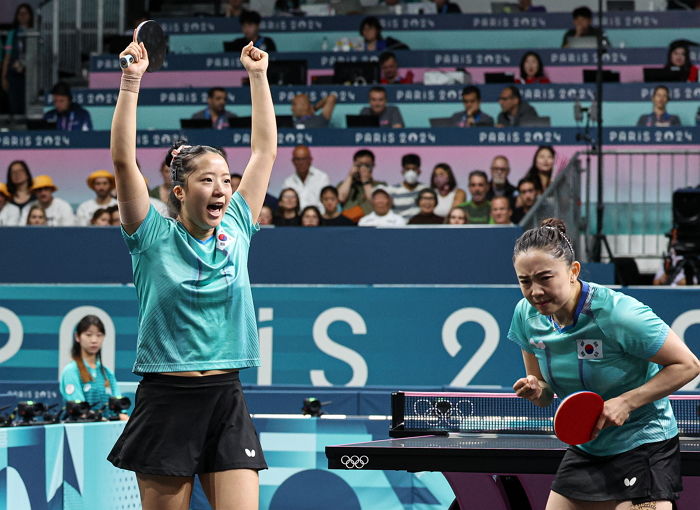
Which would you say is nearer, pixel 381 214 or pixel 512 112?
pixel 381 214

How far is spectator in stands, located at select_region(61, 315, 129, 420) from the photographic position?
8398 mm

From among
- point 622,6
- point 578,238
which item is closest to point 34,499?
point 578,238

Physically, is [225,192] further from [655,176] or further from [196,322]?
[655,176]

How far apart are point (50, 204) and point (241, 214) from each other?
8.44 metres

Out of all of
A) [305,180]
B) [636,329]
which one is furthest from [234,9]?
[636,329]

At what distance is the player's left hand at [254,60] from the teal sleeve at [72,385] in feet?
15.9

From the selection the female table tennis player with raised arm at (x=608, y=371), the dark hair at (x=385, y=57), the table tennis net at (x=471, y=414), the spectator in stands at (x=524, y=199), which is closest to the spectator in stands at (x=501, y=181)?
the spectator in stands at (x=524, y=199)

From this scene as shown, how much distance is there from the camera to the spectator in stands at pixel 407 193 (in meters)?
11.5

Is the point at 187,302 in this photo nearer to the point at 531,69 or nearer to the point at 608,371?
the point at 608,371

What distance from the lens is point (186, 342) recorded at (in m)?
3.54

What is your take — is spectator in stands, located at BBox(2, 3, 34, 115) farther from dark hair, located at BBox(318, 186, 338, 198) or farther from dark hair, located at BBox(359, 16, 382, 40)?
dark hair, located at BBox(318, 186, 338, 198)

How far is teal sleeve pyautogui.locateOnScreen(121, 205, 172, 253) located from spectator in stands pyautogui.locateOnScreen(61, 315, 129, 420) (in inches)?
190

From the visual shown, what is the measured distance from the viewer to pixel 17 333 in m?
9.91

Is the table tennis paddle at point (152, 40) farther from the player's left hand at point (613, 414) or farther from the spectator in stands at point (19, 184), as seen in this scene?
the spectator in stands at point (19, 184)
